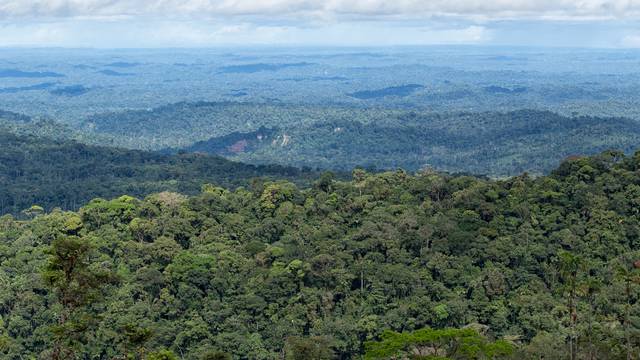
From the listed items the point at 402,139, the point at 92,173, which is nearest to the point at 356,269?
the point at 92,173

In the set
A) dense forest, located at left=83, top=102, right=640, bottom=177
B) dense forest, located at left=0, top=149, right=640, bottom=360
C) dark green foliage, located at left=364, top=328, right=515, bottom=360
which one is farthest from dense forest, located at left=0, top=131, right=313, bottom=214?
dark green foliage, located at left=364, top=328, right=515, bottom=360

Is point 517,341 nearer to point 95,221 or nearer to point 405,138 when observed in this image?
point 95,221

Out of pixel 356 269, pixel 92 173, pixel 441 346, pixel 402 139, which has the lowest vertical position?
pixel 402 139

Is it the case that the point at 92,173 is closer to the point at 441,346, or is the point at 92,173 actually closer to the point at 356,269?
the point at 356,269

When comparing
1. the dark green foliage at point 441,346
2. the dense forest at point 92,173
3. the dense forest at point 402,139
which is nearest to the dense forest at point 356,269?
the dark green foliage at point 441,346

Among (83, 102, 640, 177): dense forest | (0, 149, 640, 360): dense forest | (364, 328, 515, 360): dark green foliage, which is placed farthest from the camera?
(83, 102, 640, 177): dense forest

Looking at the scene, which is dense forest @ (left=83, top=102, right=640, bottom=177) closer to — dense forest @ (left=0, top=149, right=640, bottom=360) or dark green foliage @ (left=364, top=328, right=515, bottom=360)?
dense forest @ (left=0, top=149, right=640, bottom=360)

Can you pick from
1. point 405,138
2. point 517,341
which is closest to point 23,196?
point 517,341
